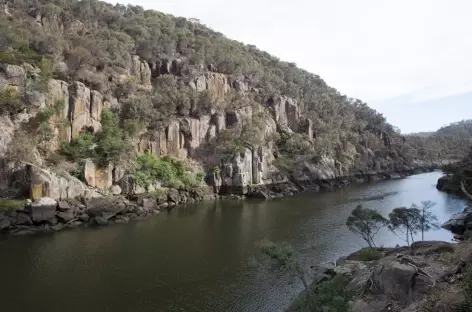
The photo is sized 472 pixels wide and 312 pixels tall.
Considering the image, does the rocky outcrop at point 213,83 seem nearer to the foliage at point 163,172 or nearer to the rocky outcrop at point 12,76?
the foliage at point 163,172

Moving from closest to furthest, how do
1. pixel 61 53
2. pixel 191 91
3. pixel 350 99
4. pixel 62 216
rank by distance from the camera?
1. pixel 62 216
2. pixel 61 53
3. pixel 191 91
4. pixel 350 99

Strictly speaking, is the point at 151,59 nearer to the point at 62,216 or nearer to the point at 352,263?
the point at 62,216

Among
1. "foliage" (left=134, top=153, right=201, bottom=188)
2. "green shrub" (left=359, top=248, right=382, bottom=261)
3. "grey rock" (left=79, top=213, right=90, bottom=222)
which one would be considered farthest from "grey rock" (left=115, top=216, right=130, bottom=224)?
"green shrub" (left=359, top=248, right=382, bottom=261)

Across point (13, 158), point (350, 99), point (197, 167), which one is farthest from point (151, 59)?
point (350, 99)

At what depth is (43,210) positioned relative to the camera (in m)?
46.0

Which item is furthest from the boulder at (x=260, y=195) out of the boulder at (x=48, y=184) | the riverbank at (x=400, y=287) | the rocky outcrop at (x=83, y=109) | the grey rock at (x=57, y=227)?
the riverbank at (x=400, y=287)

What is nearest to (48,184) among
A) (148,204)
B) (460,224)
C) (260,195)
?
(148,204)

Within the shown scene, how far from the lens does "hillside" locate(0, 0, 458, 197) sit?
55831mm

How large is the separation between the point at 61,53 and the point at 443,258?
71.4 m

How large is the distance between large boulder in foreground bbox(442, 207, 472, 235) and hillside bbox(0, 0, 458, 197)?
131 ft

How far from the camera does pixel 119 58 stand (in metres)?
80.6


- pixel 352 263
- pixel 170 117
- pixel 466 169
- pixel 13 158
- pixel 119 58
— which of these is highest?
pixel 119 58

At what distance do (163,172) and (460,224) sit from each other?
4924 centimetres

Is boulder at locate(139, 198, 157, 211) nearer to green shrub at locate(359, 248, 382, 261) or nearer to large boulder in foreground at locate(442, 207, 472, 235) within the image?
green shrub at locate(359, 248, 382, 261)
